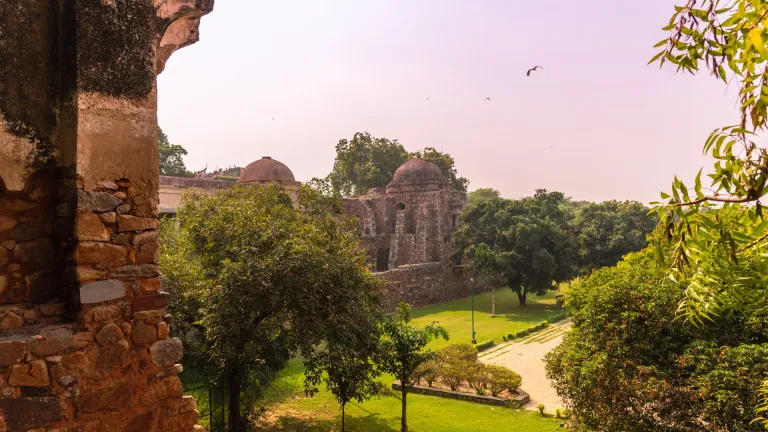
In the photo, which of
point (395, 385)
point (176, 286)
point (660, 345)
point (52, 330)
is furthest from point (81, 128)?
point (395, 385)

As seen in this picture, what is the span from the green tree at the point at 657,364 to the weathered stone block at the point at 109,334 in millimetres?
5596

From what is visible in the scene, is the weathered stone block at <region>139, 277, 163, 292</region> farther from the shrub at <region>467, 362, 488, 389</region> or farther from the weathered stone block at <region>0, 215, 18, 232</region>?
the shrub at <region>467, 362, 488, 389</region>

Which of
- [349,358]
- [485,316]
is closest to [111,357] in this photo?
[349,358]

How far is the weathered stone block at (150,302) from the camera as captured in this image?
101 inches

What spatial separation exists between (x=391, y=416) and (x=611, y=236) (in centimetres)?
1894

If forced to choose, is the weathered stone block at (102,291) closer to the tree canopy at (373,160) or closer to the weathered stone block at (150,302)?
the weathered stone block at (150,302)

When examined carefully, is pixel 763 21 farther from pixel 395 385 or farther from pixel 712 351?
pixel 395 385

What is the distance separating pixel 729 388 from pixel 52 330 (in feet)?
21.1

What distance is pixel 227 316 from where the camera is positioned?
701 centimetres

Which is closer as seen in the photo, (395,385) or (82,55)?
(82,55)

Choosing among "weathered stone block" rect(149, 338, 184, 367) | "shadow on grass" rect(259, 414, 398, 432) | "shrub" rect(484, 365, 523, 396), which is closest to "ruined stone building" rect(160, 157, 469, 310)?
"shrub" rect(484, 365, 523, 396)

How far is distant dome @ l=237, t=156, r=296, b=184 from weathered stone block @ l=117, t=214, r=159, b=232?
1942 cm

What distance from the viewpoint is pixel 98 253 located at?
247cm

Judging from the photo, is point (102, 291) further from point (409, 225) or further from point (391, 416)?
point (409, 225)
